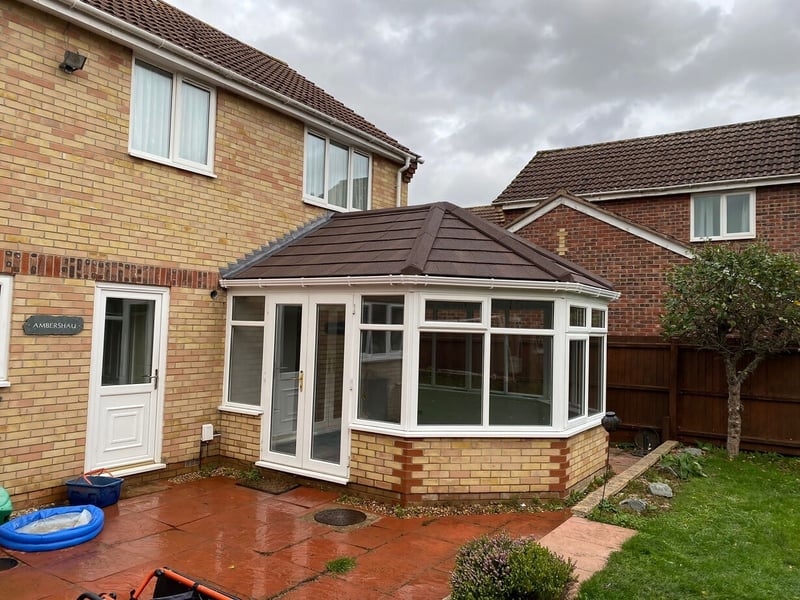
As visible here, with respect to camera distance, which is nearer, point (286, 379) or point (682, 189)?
point (286, 379)

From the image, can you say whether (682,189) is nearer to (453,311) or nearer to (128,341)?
(453,311)

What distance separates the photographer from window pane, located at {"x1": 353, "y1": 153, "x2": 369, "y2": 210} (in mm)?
10578

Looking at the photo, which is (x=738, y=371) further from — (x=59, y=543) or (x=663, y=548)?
(x=59, y=543)

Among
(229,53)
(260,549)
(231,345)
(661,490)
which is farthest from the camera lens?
(229,53)

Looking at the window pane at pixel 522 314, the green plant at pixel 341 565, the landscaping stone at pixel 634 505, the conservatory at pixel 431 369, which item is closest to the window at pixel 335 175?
the conservatory at pixel 431 369

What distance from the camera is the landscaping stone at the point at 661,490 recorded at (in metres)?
6.80

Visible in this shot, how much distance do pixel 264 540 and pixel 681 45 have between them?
13.1m

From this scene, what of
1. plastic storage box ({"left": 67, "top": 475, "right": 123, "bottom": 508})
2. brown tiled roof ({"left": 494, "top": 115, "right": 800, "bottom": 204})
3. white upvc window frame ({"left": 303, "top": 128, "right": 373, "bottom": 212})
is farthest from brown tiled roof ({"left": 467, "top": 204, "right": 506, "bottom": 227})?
plastic storage box ({"left": 67, "top": 475, "right": 123, "bottom": 508})

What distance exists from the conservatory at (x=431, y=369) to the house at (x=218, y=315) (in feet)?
0.08

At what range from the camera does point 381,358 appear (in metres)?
6.62

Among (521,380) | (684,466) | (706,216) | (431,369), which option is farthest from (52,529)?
(706,216)

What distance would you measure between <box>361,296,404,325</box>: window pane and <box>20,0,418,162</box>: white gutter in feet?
12.7

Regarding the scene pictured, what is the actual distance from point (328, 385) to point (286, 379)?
727 millimetres

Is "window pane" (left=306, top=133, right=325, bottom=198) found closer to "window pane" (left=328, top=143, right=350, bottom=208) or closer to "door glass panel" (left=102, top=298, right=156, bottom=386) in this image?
"window pane" (left=328, top=143, right=350, bottom=208)
